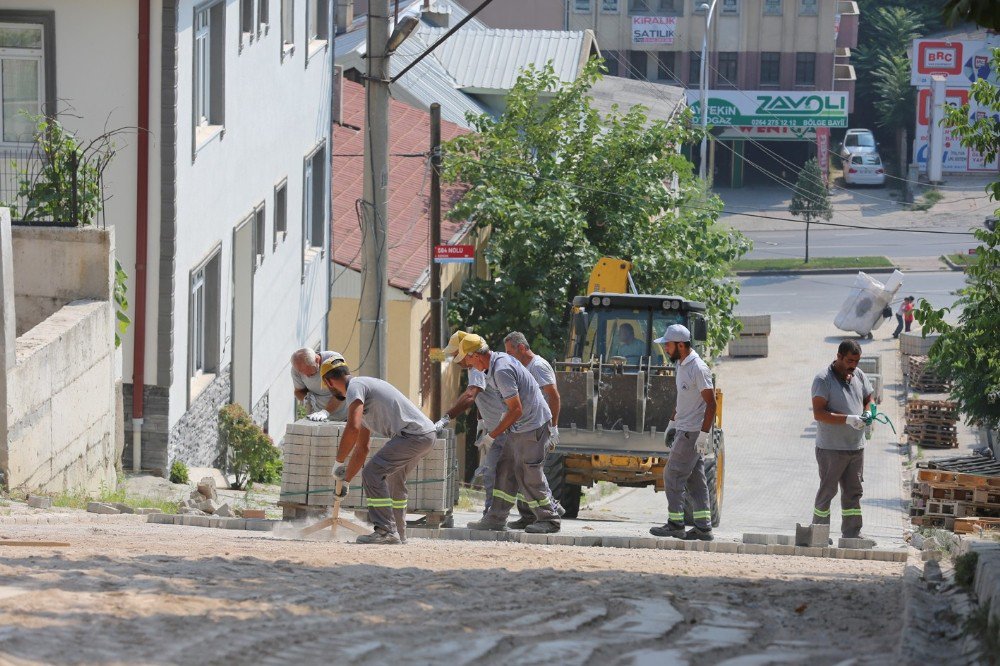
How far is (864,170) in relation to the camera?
217 ft

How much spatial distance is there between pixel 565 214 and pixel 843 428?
14659 millimetres

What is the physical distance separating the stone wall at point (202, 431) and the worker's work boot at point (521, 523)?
4.74m

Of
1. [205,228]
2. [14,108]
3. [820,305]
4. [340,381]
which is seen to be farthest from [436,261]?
[820,305]

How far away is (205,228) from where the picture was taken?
1827 cm

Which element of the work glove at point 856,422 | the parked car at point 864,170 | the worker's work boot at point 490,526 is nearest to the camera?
the work glove at point 856,422

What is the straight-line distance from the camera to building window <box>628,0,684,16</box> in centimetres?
6825

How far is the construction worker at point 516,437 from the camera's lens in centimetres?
1260

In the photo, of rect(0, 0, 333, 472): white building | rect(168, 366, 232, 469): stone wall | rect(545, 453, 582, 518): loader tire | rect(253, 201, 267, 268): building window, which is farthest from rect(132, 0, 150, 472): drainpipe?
rect(545, 453, 582, 518): loader tire

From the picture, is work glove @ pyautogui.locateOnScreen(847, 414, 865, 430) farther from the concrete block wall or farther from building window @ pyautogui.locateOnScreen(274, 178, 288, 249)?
building window @ pyautogui.locateOnScreen(274, 178, 288, 249)

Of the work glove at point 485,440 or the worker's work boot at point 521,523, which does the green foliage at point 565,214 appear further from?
the work glove at point 485,440

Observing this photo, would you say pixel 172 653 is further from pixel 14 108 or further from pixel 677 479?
pixel 14 108

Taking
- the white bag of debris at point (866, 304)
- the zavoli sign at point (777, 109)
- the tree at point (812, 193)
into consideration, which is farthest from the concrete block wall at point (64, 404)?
the zavoli sign at point (777, 109)

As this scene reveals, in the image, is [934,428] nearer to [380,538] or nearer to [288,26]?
[288,26]

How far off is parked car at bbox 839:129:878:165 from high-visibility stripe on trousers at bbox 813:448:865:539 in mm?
55665
